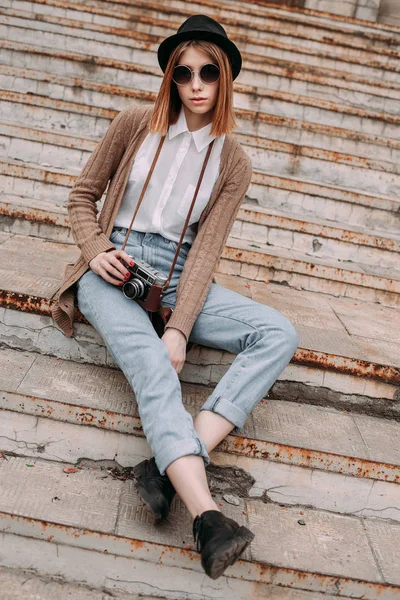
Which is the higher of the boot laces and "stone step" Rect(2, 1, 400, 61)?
"stone step" Rect(2, 1, 400, 61)

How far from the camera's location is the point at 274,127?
4.92 m

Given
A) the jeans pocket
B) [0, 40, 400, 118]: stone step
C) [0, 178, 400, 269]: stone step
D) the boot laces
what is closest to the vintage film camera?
the jeans pocket

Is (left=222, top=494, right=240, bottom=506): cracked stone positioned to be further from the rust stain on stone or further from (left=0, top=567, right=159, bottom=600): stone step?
(left=0, top=567, right=159, bottom=600): stone step

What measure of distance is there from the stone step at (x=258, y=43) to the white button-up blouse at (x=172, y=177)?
4042 mm

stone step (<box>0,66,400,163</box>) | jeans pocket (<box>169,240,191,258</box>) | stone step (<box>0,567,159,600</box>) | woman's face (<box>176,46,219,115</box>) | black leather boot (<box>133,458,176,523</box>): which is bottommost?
stone step (<box>0,567,159,600</box>)

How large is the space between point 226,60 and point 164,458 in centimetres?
143

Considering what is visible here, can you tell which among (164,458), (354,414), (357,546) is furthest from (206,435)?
(354,414)

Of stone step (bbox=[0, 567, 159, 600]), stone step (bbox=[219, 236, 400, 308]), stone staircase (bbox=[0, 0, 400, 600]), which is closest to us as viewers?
stone step (bbox=[0, 567, 159, 600])

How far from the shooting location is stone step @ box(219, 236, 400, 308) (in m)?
A: 3.47

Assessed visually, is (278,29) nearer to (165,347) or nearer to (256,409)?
(256,409)

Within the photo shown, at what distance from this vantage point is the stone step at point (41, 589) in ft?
5.49

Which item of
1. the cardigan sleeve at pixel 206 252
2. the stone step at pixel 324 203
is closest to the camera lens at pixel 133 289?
the cardigan sleeve at pixel 206 252

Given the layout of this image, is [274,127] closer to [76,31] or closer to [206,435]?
[76,31]

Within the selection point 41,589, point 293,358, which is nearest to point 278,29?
point 293,358
